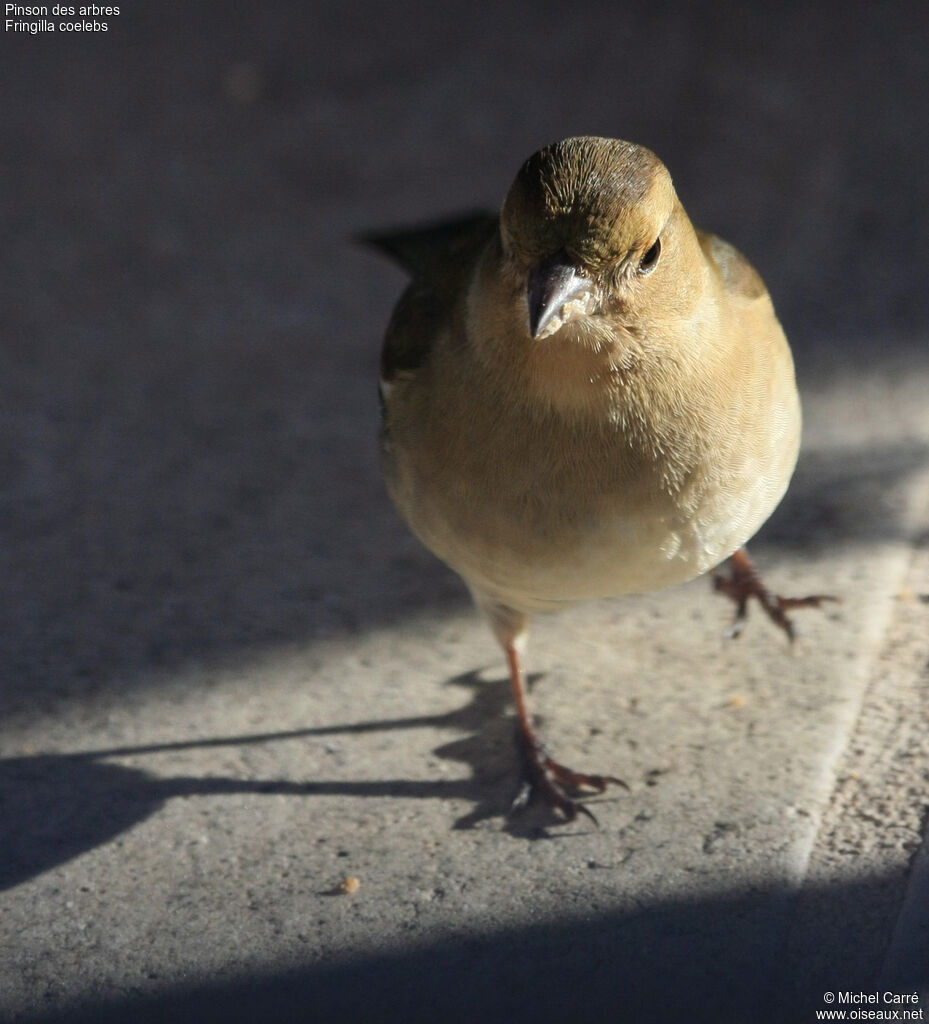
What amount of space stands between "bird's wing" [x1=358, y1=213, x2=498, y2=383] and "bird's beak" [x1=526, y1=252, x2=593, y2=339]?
2.10 ft

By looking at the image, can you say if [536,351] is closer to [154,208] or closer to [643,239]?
[643,239]

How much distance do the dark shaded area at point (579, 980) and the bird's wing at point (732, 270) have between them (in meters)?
1.31

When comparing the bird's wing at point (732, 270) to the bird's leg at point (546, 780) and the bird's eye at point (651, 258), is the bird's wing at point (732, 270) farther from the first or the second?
the bird's leg at point (546, 780)

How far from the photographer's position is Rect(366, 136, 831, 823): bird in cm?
242

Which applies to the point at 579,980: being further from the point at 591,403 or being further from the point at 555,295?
the point at 555,295

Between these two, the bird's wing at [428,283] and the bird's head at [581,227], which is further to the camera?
the bird's wing at [428,283]

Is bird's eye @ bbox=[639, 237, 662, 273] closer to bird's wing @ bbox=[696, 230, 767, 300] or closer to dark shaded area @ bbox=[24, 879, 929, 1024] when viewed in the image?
bird's wing @ bbox=[696, 230, 767, 300]

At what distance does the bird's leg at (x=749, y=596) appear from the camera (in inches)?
138

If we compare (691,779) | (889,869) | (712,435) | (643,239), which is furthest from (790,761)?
(643,239)

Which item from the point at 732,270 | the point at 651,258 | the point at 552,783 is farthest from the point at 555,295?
the point at 552,783

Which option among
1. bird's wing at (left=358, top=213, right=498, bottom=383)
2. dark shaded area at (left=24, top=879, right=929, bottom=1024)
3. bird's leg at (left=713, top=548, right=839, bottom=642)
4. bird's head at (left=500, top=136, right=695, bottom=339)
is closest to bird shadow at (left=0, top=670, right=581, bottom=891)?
dark shaded area at (left=24, top=879, right=929, bottom=1024)

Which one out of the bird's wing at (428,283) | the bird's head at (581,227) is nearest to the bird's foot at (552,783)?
the bird's wing at (428,283)

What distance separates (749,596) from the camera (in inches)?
139

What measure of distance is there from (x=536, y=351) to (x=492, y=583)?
2.03ft
